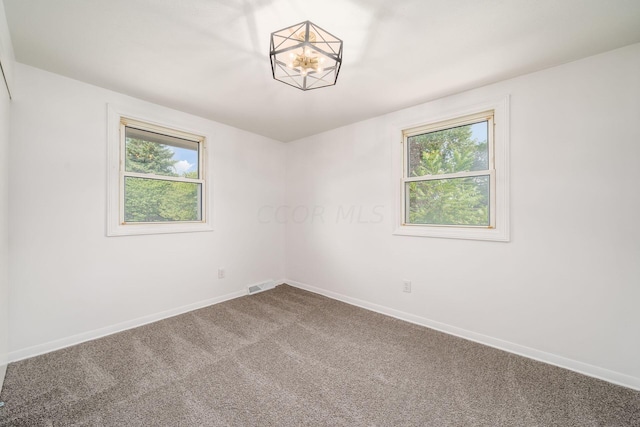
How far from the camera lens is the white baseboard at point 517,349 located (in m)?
1.83

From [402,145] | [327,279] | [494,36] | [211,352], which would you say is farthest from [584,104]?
[211,352]

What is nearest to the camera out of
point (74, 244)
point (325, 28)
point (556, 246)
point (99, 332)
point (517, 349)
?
point (325, 28)

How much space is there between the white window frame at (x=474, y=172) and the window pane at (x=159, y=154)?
8.44ft

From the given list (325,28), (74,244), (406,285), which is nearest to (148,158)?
(74,244)

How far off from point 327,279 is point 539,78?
315cm

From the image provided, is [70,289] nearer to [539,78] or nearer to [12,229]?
[12,229]

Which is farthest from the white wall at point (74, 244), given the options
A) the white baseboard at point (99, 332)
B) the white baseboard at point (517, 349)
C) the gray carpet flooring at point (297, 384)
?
the white baseboard at point (517, 349)

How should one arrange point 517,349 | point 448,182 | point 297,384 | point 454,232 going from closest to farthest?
point 297,384, point 517,349, point 454,232, point 448,182

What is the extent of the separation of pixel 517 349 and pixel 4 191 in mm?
4288

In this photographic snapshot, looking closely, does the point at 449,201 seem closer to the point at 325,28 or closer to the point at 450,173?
the point at 450,173

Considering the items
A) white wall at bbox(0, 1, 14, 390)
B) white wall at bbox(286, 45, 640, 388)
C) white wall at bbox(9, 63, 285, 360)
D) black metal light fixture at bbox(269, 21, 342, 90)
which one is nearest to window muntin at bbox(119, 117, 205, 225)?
white wall at bbox(9, 63, 285, 360)

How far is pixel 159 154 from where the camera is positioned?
2971 mm

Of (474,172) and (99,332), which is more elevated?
(474,172)

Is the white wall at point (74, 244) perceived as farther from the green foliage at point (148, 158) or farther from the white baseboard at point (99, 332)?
the green foliage at point (148, 158)
